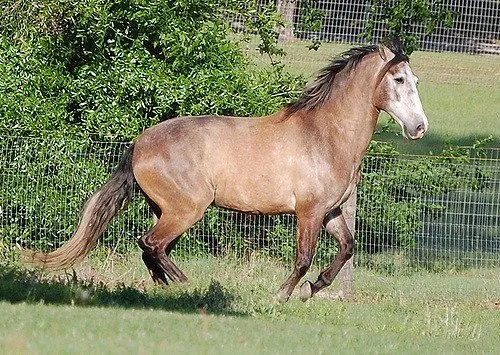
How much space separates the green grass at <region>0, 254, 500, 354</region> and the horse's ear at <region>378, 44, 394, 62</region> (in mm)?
2536

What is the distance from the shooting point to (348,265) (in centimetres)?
1273

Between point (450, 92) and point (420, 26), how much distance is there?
8958 millimetres

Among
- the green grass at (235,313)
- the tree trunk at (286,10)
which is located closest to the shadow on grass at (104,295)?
the green grass at (235,313)

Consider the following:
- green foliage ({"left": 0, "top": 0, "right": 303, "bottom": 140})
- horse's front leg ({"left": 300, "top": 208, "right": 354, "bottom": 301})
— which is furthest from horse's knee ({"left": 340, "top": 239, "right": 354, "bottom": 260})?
green foliage ({"left": 0, "top": 0, "right": 303, "bottom": 140})

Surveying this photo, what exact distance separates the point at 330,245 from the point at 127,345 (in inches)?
286

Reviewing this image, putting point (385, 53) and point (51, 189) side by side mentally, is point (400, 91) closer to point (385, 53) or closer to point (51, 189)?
point (385, 53)

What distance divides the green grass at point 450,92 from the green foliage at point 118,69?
5491 millimetres

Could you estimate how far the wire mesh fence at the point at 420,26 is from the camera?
17.2m

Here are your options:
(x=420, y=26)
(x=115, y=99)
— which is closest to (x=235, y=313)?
(x=115, y=99)

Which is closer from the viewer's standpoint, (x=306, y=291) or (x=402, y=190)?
(x=306, y=291)

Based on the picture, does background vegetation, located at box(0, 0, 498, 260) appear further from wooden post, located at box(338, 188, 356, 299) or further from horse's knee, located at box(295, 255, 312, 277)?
horse's knee, located at box(295, 255, 312, 277)

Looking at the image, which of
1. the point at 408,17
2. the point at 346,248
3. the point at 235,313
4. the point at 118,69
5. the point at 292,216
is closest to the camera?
the point at 235,313

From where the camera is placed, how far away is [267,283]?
11.6 m

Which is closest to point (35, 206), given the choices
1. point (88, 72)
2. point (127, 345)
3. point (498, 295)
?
point (88, 72)
